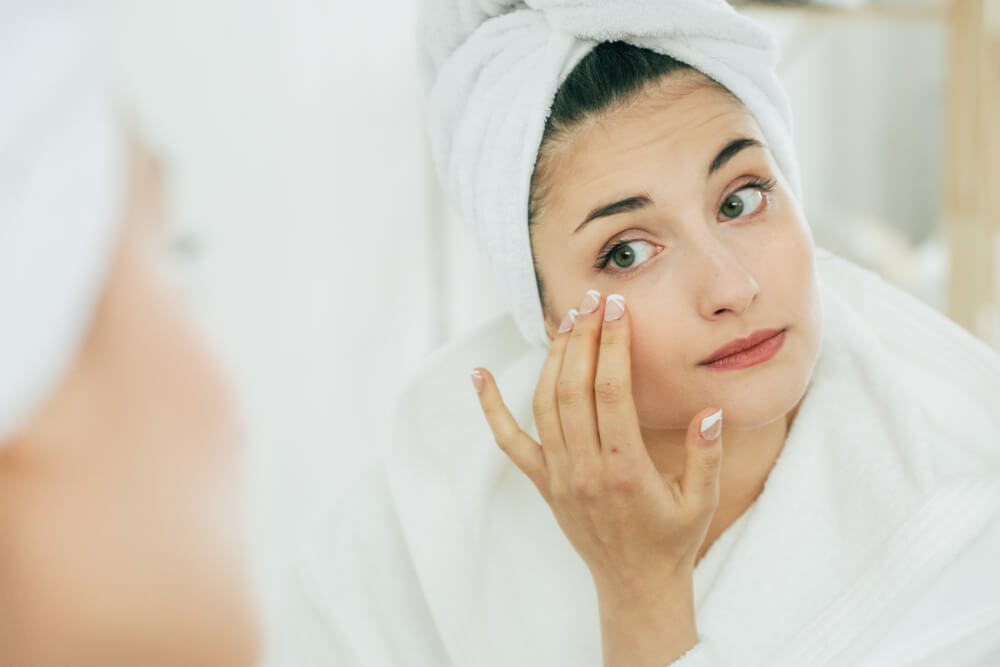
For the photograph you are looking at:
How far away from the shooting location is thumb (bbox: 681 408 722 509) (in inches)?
20.1

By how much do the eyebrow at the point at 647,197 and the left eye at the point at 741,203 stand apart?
0.03 meters

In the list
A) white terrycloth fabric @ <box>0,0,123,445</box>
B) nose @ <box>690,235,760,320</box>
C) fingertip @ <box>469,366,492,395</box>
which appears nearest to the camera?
white terrycloth fabric @ <box>0,0,123,445</box>

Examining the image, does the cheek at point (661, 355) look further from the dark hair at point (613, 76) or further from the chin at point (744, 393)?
the dark hair at point (613, 76)

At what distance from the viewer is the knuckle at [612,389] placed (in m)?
0.52

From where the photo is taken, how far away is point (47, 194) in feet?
1.19

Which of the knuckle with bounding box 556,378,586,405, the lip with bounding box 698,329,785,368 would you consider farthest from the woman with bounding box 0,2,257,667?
the lip with bounding box 698,329,785,368

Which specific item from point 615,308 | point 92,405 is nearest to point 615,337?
point 615,308

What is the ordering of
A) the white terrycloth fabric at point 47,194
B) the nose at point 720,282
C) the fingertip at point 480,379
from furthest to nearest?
the fingertip at point 480,379 → the nose at point 720,282 → the white terrycloth fabric at point 47,194

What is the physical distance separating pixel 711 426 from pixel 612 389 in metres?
0.07

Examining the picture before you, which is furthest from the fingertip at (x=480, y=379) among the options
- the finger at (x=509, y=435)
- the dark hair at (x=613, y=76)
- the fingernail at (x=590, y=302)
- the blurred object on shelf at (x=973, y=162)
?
the blurred object on shelf at (x=973, y=162)

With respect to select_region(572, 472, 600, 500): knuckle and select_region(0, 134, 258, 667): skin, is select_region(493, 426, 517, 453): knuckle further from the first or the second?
select_region(0, 134, 258, 667): skin

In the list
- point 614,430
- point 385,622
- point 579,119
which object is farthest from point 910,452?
point 385,622

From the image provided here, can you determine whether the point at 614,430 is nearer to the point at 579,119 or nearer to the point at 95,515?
the point at 579,119

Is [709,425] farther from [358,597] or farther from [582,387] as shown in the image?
[358,597]
